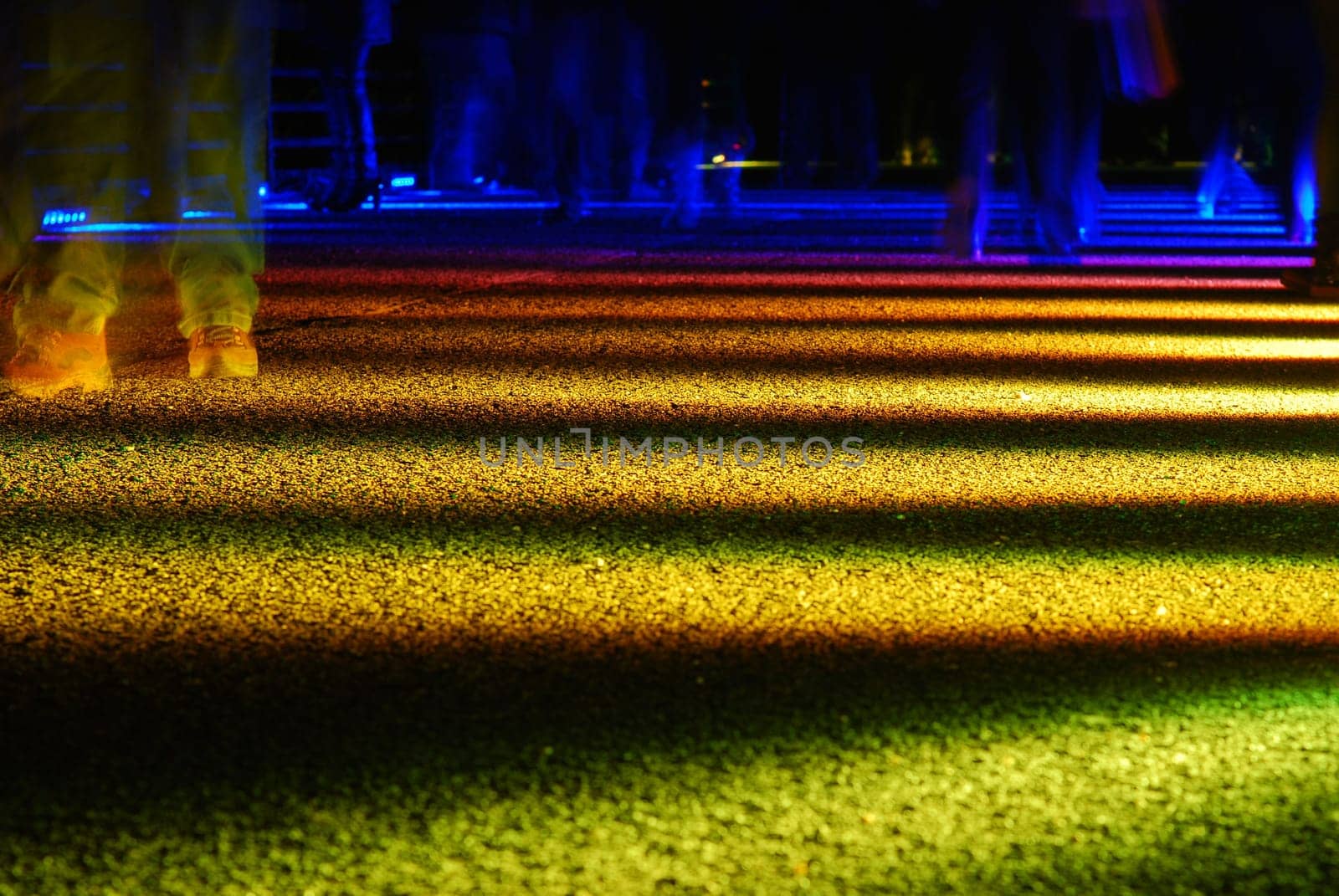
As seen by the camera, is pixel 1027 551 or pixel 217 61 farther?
pixel 217 61

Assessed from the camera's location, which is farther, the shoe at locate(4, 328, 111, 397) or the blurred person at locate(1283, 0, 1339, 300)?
the blurred person at locate(1283, 0, 1339, 300)

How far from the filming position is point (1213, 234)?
13203mm

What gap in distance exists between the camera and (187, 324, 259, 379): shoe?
571 cm

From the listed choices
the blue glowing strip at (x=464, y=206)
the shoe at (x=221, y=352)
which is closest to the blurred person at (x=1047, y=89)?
the shoe at (x=221, y=352)

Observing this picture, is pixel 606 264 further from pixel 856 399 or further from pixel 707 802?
pixel 707 802

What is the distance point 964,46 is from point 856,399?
4.73 metres

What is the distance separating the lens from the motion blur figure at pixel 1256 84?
37.4ft

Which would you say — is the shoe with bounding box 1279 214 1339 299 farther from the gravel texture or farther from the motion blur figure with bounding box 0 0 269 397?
the motion blur figure with bounding box 0 0 269 397

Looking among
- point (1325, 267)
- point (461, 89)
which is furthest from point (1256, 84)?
point (461, 89)

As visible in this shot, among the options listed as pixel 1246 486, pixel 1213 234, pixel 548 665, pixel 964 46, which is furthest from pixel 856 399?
pixel 1213 234

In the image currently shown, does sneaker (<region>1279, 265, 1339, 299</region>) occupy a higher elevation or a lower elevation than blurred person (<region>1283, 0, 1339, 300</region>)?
lower

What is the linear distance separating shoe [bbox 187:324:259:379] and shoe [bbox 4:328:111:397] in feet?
0.99

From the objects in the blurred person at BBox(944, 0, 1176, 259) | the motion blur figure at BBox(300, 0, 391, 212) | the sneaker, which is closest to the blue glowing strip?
the motion blur figure at BBox(300, 0, 391, 212)

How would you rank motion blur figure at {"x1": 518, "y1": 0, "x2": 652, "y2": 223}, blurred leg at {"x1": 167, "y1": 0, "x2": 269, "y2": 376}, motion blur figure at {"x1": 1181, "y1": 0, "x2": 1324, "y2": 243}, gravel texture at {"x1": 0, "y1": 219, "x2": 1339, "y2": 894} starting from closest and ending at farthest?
gravel texture at {"x1": 0, "y1": 219, "x2": 1339, "y2": 894}, blurred leg at {"x1": 167, "y1": 0, "x2": 269, "y2": 376}, motion blur figure at {"x1": 1181, "y1": 0, "x2": 1324, "y2": 243}, motion blur figure at {"x1": 518, "y1": 0, "x2": 652, "y2": 223}
